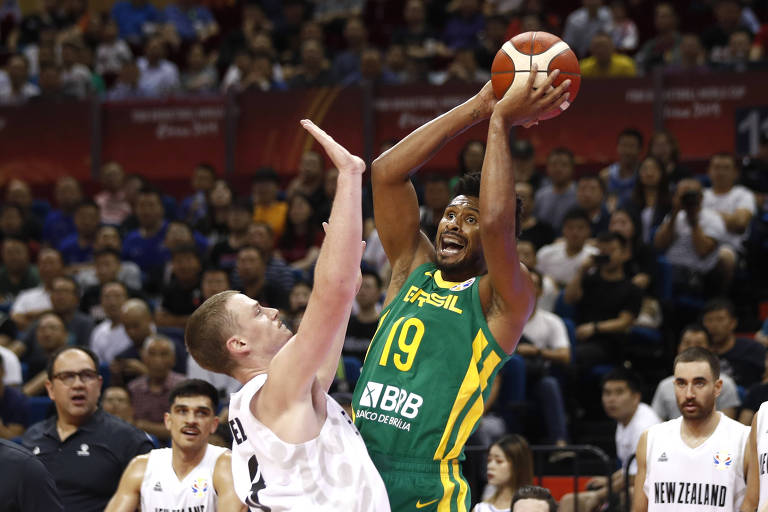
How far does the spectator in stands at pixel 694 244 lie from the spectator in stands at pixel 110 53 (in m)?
9.31

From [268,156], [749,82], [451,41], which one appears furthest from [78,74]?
[749,82]

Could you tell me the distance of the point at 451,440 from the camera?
14.6 feet

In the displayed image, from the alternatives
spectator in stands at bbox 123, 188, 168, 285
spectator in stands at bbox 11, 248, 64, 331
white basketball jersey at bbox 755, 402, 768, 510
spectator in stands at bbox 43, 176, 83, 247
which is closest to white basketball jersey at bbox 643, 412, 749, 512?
white basketball jersey at bbox 755, 402, 768, 510

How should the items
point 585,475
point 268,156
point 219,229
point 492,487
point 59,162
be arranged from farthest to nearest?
point 59,162
point 268,156
point 219,229
point 585,475
point 492,487

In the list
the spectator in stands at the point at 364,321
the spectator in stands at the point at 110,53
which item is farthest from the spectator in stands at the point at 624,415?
the spectator in stands at the point at 110,53

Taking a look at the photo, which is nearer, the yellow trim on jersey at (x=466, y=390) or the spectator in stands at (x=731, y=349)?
the yellow trim on jersey at (x=466, y=390)

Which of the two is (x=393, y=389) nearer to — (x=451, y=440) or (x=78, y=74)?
(x=451, y=440)

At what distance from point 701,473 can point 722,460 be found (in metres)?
0.15

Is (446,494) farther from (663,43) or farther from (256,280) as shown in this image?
(663,43)

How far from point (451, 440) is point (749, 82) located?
31.1ft

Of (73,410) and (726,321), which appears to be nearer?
(73,410)

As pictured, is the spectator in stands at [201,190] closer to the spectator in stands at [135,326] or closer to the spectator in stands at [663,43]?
the spectator in stands at [135,326]

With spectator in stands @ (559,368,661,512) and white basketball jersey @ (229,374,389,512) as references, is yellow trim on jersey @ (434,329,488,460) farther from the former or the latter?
spectator in stands @ (559,368,661,512)

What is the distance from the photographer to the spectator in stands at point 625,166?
1212 cm
